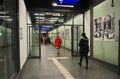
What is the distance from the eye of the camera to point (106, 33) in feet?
29.0

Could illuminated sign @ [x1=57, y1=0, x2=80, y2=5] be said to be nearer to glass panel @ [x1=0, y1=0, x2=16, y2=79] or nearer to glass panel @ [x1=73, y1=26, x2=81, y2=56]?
glass panel @ [x1=73, y1=26, x2=81, y2=56]

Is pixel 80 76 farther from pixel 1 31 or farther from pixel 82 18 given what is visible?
pixel 82 18

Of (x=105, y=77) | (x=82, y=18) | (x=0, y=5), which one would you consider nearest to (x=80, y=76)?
(x=105, y=77)

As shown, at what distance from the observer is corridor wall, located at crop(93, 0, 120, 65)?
7941mm

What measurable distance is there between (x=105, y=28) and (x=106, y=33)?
279 mm

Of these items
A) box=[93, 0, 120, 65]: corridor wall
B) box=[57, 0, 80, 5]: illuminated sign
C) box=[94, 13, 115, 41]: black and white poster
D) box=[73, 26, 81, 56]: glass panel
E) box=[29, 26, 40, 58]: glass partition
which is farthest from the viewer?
box=[73, 26, 81, 56]: glass panel

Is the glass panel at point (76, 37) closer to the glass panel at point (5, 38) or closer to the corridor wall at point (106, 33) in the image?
the corridor wall at point (106, 33)

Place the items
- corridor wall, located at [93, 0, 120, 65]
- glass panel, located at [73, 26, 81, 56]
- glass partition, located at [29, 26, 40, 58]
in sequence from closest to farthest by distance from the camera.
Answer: corridor wall, located at [93, 0, 120, 65], glass partition, located at [29, 26, 40, 58], glass panel, located at [73, 26, 81, 56]

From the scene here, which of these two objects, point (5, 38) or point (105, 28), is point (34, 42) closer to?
point (105, 28)

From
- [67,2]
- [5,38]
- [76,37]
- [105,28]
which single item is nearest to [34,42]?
[76,37]

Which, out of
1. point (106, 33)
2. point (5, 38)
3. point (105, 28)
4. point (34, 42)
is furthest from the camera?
point (34, 42)

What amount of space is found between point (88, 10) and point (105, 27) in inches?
120

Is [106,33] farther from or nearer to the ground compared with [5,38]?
farther from the ground

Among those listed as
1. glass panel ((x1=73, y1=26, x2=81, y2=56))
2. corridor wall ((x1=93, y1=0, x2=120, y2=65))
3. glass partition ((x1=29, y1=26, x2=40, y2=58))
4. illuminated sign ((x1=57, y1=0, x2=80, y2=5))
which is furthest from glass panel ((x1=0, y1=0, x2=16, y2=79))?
glass panel ((x1=73, y1=26, x2=81, y2=56))
